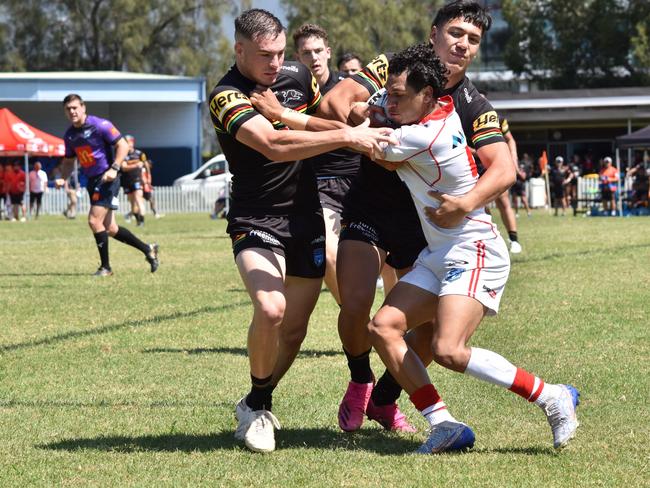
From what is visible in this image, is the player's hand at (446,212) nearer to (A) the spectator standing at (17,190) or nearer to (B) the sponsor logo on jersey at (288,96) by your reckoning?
(B) the sponsor logo on jersey at (288,96)

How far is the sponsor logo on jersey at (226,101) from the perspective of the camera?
571 cm

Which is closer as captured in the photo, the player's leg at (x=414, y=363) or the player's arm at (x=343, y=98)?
the player's leg at (x=414, y=363)

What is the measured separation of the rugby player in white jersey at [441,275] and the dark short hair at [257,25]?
0.68 meters

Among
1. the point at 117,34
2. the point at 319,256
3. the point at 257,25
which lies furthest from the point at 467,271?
the point at 117,34

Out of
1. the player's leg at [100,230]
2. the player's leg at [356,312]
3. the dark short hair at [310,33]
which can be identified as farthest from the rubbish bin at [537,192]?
the player's leg at [356,312]

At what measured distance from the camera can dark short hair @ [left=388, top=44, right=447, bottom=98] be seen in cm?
534

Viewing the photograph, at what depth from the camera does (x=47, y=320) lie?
422 inches

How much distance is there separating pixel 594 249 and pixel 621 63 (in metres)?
48.5

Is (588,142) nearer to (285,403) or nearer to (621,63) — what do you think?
(621,63)

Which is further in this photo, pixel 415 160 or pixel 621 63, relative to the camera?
pixel 621 63

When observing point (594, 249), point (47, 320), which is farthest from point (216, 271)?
point (594, 249)

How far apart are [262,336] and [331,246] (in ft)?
8.22

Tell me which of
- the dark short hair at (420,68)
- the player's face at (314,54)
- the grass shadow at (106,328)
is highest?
the player's face at (314,54)

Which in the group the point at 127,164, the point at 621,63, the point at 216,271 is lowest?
the point at 216,271
